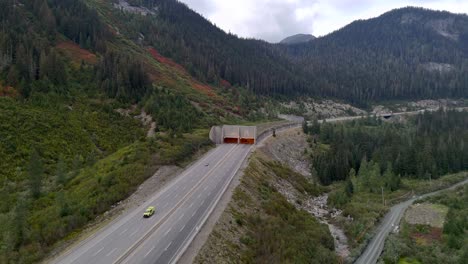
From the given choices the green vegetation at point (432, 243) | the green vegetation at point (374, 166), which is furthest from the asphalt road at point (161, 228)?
the green vegetation at point (432, 243)

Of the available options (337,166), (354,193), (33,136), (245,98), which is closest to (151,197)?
(33,136)

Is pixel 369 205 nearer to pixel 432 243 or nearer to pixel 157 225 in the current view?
pixel 432 243

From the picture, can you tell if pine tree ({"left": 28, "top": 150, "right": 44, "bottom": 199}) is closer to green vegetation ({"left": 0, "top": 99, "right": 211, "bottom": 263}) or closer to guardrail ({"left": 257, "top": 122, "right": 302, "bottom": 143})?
green vegetation ({"left": 0, "top": 99, "right": 211, "bottom": 263})

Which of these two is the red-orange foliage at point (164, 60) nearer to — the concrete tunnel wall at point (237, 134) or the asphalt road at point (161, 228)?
the concrete tunnel wall at point (237, 134)

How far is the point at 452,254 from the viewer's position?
44.5 metres

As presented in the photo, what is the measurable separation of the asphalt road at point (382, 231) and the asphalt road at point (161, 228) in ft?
67.8

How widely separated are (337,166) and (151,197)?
56.9 m

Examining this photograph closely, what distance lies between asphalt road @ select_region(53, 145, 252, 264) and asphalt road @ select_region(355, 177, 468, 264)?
20.7 meters

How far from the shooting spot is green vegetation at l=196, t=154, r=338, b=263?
3454cm

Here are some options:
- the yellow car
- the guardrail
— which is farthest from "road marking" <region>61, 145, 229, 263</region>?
the guardrail

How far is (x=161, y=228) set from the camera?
3559cm

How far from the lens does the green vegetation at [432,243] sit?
43875 mm

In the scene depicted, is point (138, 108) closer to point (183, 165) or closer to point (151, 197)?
point (183, 165)

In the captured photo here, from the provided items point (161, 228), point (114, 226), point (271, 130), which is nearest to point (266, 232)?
point (161, 228)
